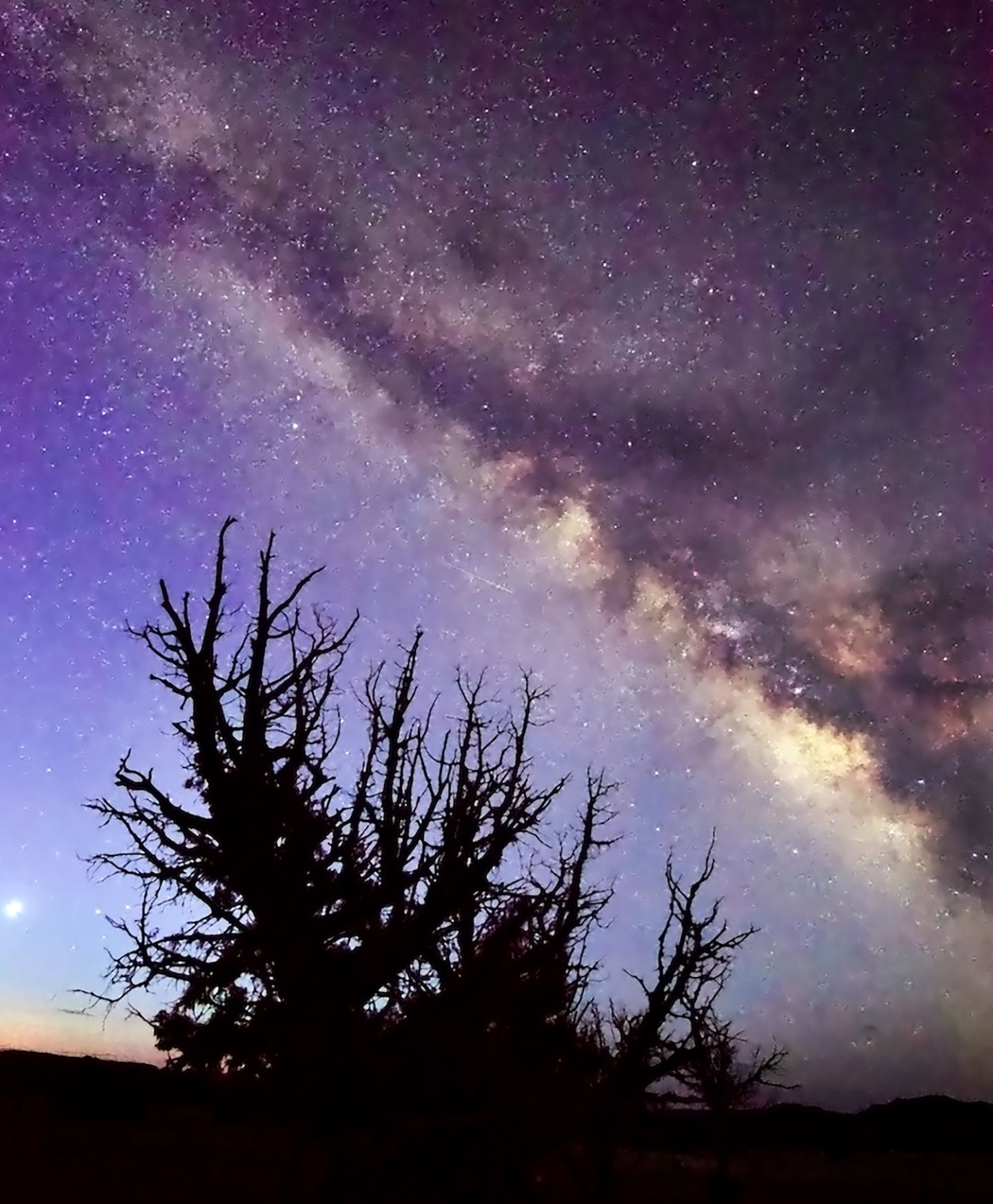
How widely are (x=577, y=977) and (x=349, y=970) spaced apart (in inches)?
236

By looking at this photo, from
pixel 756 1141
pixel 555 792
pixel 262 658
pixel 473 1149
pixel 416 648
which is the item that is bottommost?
pixel 756 1141

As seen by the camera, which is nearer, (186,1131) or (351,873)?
(351,873)

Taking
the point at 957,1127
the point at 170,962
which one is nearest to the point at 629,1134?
the point at 170,962

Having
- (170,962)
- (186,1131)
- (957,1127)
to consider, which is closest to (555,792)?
(170,962)

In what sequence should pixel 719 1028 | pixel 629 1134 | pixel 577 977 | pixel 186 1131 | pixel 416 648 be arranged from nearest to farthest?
pixel 416 648, pixel 577 977, pixel 629 1134, pixel 719 1028, pixel 186 1131

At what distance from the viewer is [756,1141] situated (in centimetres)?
6444

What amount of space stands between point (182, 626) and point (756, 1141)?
6982cm

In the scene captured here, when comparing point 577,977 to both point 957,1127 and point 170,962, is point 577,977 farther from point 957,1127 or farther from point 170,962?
point 957,1127

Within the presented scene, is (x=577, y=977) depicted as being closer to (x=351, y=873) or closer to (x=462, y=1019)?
(x=462, y=1019)

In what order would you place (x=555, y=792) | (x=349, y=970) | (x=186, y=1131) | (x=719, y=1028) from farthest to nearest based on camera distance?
(x=186, y=1131), (x=719, y=1028), (x=555, y=792), (x=349, y=970)

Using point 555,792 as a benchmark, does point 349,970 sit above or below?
below

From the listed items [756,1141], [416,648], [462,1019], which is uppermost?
[416,648]

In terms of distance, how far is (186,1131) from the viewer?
21031 millimetres

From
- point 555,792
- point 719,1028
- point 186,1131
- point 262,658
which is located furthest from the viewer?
point 186,1131
